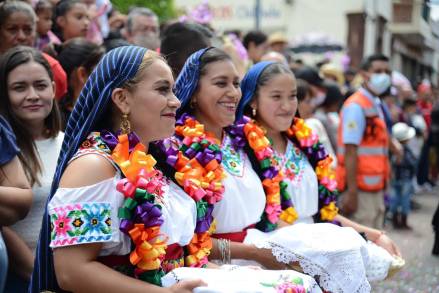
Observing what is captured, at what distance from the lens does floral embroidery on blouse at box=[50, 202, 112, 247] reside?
2.36m

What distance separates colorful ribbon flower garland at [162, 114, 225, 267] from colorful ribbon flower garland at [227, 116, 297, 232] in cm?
27

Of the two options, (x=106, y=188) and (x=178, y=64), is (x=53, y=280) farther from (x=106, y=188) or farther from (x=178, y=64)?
(x=178, y=64)

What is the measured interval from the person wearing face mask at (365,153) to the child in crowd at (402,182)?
2967 millimetres

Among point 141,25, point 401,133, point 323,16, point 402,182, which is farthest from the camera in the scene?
point 323,16

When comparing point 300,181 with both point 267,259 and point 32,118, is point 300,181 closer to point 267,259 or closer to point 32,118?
point 267,259

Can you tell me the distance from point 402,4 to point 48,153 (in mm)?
27867

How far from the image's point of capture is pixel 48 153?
11.9 ft

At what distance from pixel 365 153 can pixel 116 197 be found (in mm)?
4693

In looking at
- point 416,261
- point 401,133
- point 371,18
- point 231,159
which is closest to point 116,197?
point 231,159

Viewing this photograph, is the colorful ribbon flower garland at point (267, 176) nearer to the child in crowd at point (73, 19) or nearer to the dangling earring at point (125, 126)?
the dangling earring at point (125, 126)

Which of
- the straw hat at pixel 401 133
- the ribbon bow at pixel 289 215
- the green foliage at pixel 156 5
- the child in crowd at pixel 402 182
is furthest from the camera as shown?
the green foliage at pixel 156 5

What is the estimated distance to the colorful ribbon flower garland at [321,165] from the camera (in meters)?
4.02

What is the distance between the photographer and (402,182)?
10.1 metres

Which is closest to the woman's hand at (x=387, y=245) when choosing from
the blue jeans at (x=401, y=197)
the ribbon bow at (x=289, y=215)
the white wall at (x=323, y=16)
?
the ribbon bow at (x=289, y=215)
